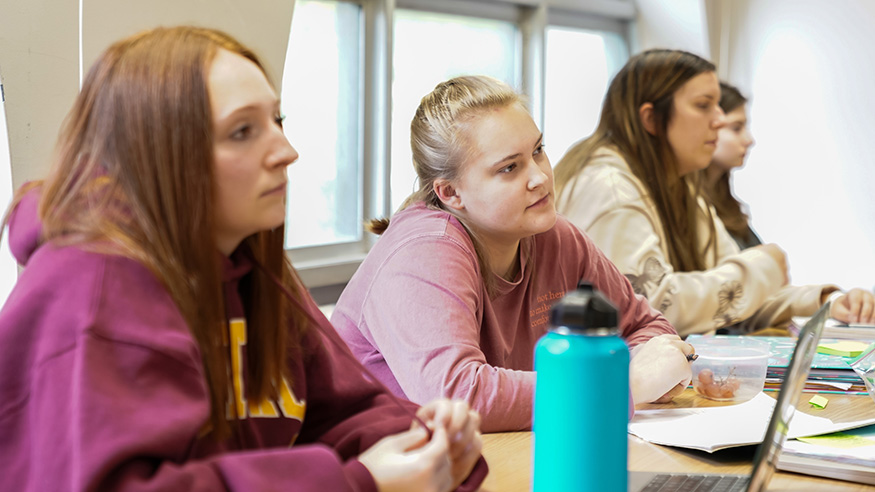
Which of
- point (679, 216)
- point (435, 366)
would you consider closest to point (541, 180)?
point (435, 366)

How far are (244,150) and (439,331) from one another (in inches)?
20.0

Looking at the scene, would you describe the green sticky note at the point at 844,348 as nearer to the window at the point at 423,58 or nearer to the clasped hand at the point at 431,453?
the clasped hand at the point at 431,453

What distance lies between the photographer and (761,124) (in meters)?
4.06

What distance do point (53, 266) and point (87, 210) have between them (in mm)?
63

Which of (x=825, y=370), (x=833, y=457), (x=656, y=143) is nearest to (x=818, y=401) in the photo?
(x=825, y=370)

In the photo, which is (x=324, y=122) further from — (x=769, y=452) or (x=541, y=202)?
(x=769, y=452)

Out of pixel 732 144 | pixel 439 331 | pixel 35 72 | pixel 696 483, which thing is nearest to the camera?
pixel 696 483

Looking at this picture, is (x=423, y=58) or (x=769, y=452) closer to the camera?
(x=769, y=452)

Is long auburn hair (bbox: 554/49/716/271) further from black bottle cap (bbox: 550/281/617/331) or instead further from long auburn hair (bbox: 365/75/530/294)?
black bottle cap (bbox: 550/281/617/331)

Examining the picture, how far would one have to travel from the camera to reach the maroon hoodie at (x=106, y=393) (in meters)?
0.64

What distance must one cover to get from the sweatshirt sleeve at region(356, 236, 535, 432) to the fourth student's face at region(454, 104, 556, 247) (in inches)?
4.1

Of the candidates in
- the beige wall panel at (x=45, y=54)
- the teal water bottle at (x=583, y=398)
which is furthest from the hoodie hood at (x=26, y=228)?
the beige wall panel at (x=45, y=54)

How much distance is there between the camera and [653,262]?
2.02 metres

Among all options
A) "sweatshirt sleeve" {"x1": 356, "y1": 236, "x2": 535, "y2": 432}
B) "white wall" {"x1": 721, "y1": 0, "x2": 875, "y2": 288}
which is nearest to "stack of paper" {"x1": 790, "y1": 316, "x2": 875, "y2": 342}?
"sweatshirt sleeve" {"x1": 356, "y1": 236, "x2": 535, "y2": 432}
